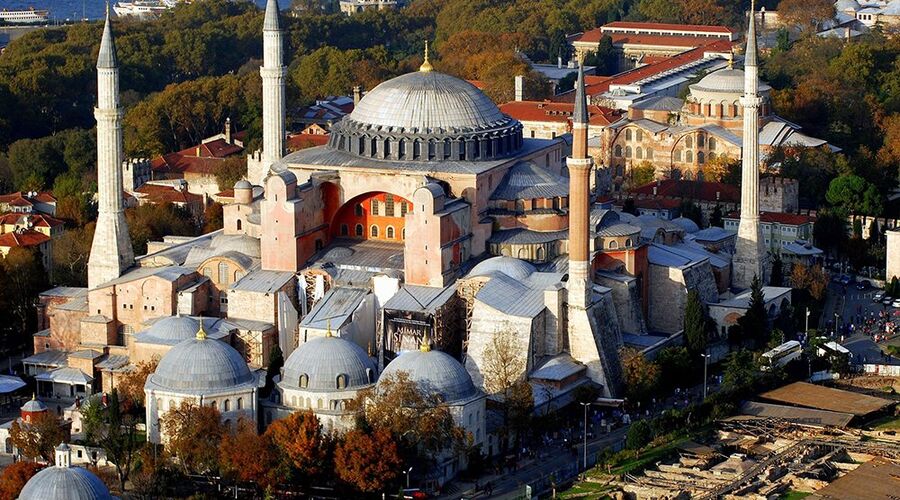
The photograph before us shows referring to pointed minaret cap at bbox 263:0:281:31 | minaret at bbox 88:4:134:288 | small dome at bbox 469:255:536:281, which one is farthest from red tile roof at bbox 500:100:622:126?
minaret at bbox 88:4:134:288

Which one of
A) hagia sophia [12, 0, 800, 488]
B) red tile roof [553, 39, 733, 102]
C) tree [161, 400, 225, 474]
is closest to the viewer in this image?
tree [161, 400, 225, 474]

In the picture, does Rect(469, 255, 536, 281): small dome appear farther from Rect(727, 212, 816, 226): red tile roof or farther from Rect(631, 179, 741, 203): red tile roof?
Rect(631, 179, 741, 203): red tile roof

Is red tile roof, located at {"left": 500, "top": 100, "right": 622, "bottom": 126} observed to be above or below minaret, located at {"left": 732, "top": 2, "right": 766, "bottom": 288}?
above

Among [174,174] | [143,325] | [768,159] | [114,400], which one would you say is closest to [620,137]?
[768,159]

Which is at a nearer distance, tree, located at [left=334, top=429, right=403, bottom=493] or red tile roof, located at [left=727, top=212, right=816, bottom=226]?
tree, located at [left=334, top=429, right=403, bottom=493]

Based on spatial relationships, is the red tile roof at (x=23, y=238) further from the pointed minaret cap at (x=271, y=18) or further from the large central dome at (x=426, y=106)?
the large central dome at (x=426, y=106)

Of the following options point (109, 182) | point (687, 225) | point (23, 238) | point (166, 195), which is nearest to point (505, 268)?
point (109, 182)
